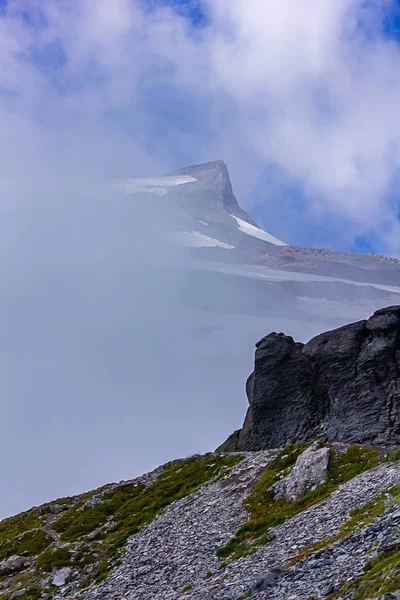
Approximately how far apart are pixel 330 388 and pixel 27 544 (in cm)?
3437

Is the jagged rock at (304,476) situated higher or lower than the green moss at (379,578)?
higher

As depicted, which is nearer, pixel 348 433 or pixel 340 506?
pixel 340 506

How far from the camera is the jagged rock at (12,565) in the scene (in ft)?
155

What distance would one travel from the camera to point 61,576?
4203 cm

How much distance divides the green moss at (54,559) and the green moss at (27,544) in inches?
140

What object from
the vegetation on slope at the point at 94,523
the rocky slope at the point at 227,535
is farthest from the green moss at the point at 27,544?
the rocky slope at the point at 227,535

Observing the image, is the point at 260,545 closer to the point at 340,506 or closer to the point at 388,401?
the point at 340,506

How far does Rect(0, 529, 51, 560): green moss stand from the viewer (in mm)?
51750

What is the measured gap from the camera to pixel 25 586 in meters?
41.3

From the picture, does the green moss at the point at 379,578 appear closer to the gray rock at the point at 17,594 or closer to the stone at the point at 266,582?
the stone at the point at 266,582

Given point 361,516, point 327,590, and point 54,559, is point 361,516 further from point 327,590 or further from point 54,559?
point 54,559

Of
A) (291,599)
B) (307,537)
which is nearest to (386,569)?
(291,599)

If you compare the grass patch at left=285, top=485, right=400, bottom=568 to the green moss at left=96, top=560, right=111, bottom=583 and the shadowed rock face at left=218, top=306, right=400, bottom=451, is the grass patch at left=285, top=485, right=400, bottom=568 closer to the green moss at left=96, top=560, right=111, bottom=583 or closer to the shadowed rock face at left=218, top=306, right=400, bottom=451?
the green moss at left=96, top=560, right=111, bottom=583

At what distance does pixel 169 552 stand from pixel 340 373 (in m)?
28.8
